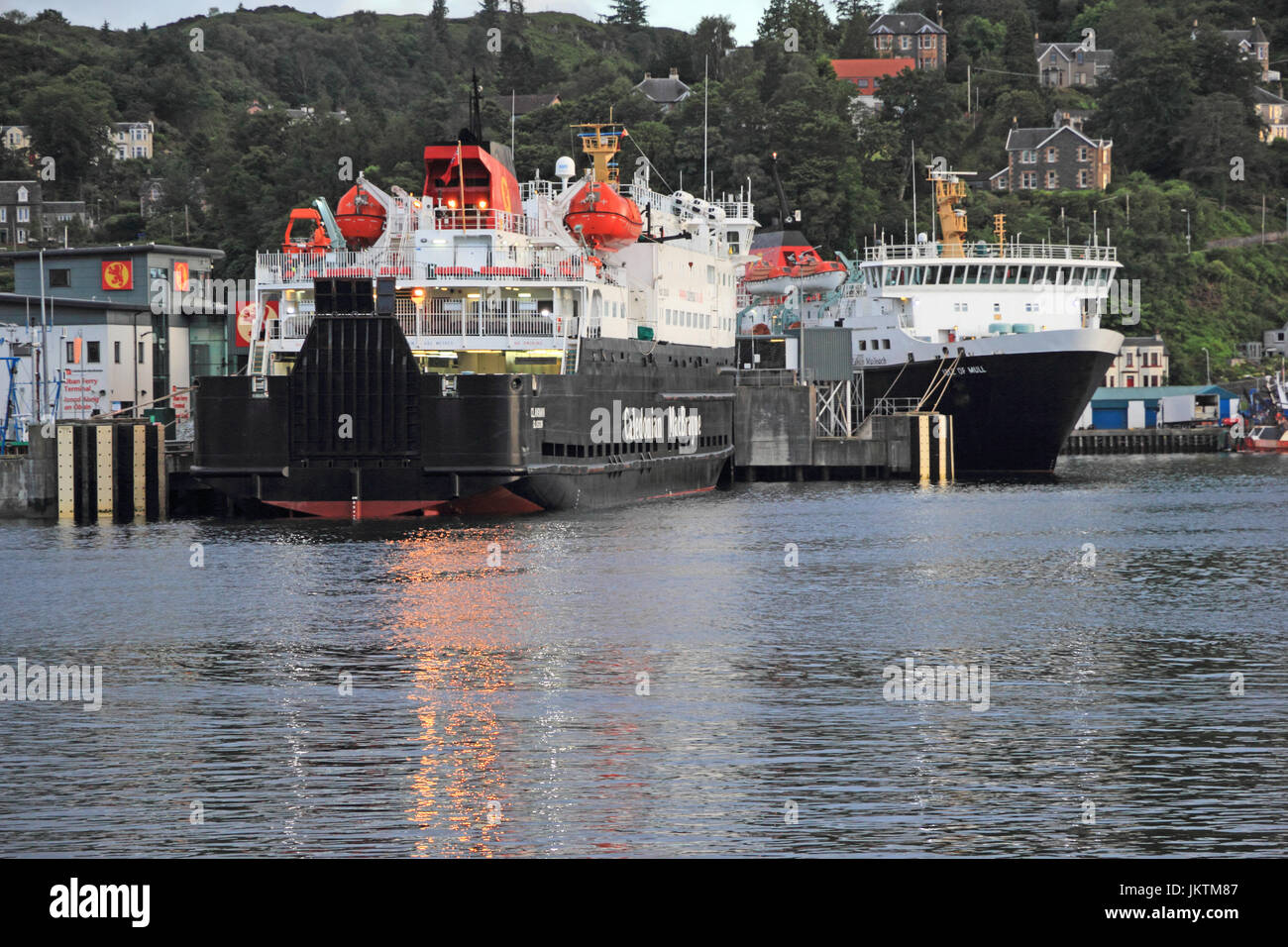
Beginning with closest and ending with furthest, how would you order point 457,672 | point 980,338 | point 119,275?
point 457,672
point 980,338
point 119,275

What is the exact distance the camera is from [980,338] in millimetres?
75500

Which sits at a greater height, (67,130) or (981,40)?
(981,40)

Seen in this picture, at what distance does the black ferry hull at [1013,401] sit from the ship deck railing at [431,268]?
1007 inches

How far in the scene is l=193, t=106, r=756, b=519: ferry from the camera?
4722 cm

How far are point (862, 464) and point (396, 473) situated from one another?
31529 millimetres

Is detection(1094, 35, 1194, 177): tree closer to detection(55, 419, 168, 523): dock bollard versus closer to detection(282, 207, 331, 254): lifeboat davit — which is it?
detection(282, 207, 331, 254): lifeboat davit

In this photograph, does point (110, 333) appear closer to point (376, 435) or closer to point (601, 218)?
point (601, 218)

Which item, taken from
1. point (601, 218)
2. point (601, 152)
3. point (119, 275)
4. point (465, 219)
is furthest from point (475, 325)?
point (119, 275)

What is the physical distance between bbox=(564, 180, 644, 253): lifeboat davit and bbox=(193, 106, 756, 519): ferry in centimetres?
8

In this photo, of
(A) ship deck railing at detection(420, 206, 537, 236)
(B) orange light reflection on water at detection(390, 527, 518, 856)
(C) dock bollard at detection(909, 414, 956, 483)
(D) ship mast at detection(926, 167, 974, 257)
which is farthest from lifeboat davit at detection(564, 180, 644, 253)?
(D) ship mast at detection(926, 167, 974, 257)

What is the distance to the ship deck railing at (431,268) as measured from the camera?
5228cm

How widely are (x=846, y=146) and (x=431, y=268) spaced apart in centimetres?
9391

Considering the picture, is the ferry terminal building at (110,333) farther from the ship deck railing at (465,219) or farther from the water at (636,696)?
the water at (636,696)
